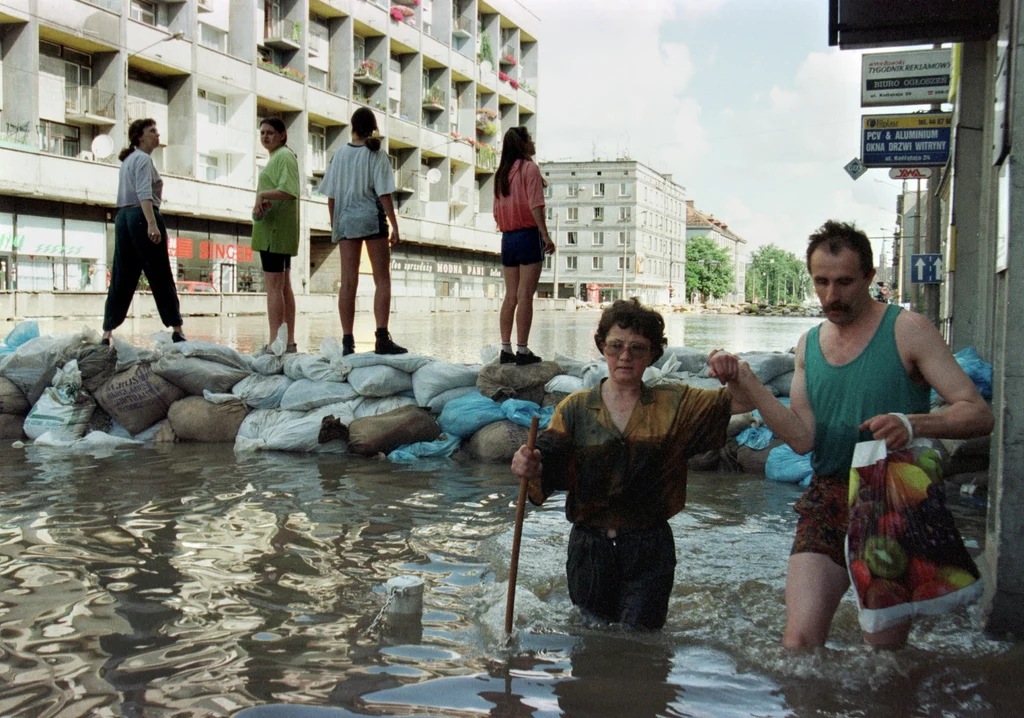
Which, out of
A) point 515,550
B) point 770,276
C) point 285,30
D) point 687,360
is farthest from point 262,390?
point 770,276

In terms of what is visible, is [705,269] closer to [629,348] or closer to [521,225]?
[521,225]

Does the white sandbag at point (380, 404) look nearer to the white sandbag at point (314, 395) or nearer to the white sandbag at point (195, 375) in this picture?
the white sandbag at point (314, 395)

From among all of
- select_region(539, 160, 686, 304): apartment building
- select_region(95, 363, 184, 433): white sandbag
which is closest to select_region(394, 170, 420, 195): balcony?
select_region(95, 363, 184, 433): white sandbag

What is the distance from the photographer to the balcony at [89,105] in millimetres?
29031

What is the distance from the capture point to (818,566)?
286 centimetres

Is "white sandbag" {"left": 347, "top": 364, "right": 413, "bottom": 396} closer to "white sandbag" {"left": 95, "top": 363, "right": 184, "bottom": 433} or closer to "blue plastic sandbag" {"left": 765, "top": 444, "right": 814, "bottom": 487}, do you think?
"white sandbag" {"left": 95, "top": 363, "right": 184, "bottom": 433}

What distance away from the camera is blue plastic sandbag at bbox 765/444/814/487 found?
Result: 616 cm

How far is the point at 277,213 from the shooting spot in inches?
311

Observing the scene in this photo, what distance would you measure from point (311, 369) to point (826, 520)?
5.07m

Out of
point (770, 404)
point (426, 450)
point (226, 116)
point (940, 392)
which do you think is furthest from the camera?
point (226, 116)

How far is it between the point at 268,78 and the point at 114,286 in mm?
30176

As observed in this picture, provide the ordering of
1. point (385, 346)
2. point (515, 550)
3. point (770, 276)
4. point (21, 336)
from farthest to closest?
1. point (770, 276)
2. point (21, 336)
3. point (385, 346)
4. point (515, 550)

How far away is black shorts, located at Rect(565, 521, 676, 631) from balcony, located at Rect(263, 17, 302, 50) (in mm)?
36880

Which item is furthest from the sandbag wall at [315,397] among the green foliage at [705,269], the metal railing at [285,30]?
the green foliage at [705,269]
